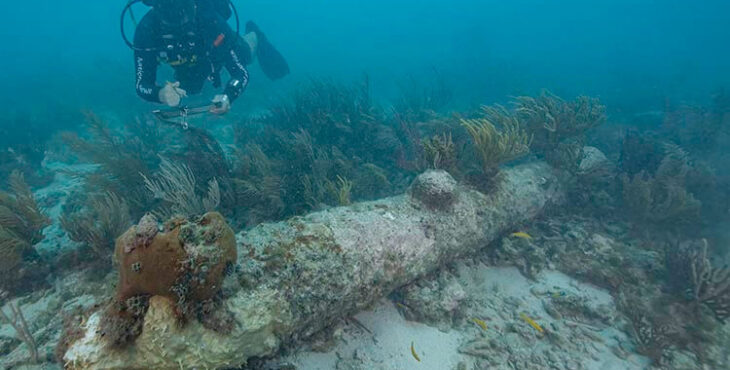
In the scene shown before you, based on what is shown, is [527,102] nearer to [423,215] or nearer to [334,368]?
[423,215]

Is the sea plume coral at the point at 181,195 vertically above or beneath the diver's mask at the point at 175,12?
beneath

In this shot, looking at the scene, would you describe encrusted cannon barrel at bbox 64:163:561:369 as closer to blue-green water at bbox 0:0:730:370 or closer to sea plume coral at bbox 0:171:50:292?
blue-green water at bbox 0:0:730:370

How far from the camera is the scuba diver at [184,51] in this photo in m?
6.19

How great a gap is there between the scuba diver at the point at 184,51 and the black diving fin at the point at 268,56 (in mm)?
6257

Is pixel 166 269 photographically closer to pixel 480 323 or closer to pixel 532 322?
pixel 480 323

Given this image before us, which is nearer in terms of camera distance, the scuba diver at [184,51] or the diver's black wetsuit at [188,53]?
the scuba diver at [184,51]

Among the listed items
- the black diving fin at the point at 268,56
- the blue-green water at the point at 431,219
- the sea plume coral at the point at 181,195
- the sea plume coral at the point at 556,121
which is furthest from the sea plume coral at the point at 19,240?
the black diving fin at the point at 268,56

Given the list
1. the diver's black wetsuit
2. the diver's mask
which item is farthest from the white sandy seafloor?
the diver's mask

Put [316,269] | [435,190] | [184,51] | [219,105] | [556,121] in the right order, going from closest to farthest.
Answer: [316,269], [435,190], [219,105], [556,121], [184,51]

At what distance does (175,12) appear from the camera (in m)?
6.61

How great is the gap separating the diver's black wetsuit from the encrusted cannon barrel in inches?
191

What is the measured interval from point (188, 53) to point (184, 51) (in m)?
0.09

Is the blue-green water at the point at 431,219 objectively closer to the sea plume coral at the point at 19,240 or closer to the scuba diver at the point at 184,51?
the sea plume coral at the point at 19,240

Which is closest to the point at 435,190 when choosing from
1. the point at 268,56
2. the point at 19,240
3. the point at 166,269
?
the point at 166,269
